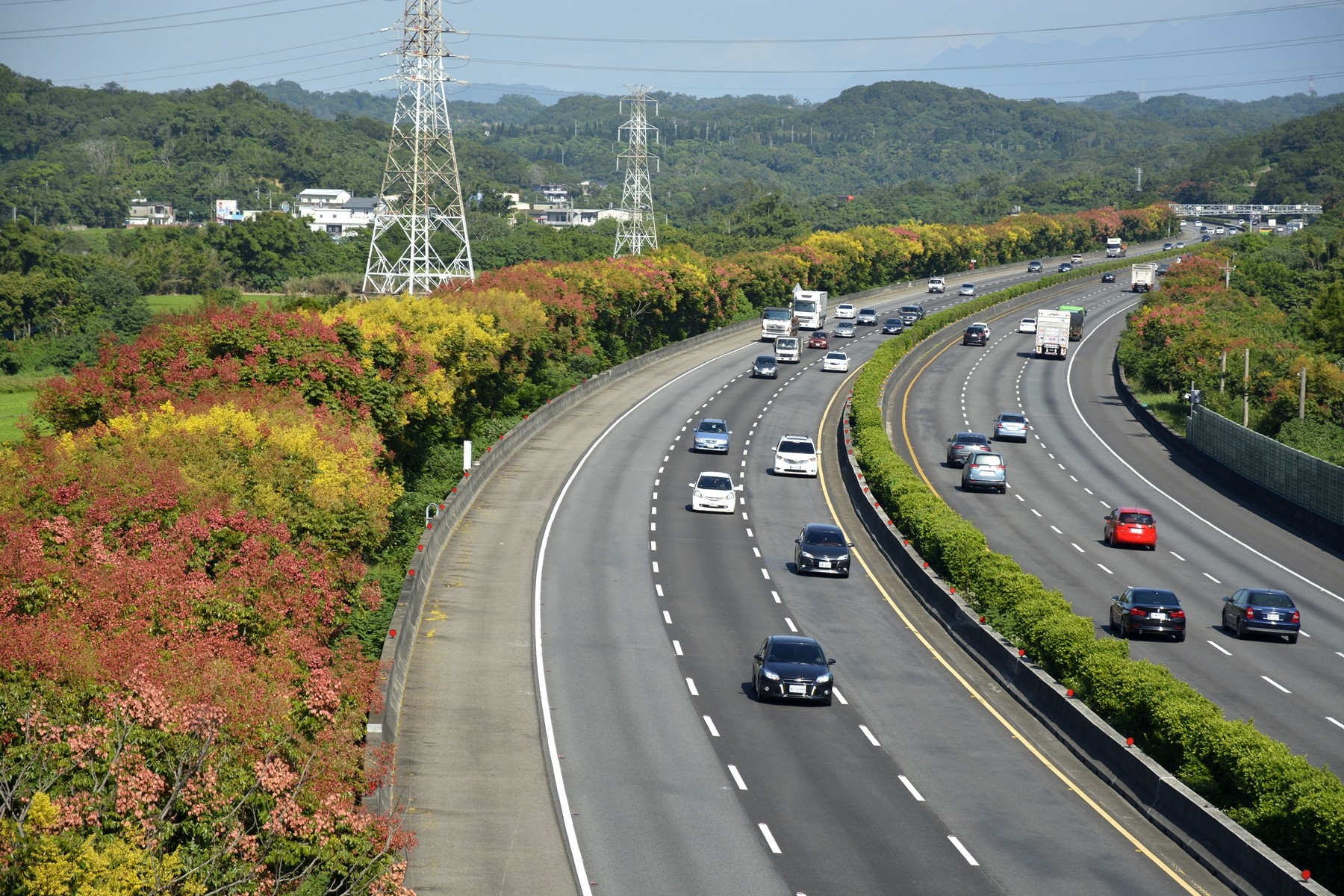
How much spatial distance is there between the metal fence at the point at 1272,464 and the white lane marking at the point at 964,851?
36642 millimetres

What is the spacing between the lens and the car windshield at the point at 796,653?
1313 inches

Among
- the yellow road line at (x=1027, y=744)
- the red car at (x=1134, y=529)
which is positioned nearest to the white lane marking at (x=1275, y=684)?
the yellow road line at (x=1027, y=744)

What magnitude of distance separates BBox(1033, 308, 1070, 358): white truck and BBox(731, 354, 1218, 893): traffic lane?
64995mm

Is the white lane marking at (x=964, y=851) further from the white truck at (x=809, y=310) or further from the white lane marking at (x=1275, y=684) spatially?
the white truck at (x=809, y=310)

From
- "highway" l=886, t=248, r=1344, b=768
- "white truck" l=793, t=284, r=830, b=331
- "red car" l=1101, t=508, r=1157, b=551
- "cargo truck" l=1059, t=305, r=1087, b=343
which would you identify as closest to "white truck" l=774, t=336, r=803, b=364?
"highway" l=886, t=248, r=1344, b=768

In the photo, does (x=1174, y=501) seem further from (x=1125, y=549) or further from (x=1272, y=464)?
(x=1125, y=549)

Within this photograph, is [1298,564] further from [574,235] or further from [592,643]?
[574,235]

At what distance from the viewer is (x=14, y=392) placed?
107 m

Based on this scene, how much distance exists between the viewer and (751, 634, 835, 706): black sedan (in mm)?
32719

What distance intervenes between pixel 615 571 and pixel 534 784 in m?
18.3

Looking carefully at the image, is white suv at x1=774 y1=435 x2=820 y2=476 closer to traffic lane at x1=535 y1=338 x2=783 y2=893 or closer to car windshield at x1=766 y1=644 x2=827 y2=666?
traffic lane at x1=535 y1=338 x2=783 y2=893

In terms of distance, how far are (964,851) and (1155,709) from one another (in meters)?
6.17

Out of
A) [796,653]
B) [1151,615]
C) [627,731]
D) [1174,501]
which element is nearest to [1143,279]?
[1174,501]

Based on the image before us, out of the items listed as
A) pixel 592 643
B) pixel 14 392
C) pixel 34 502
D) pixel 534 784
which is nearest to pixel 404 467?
pixel 592 643
